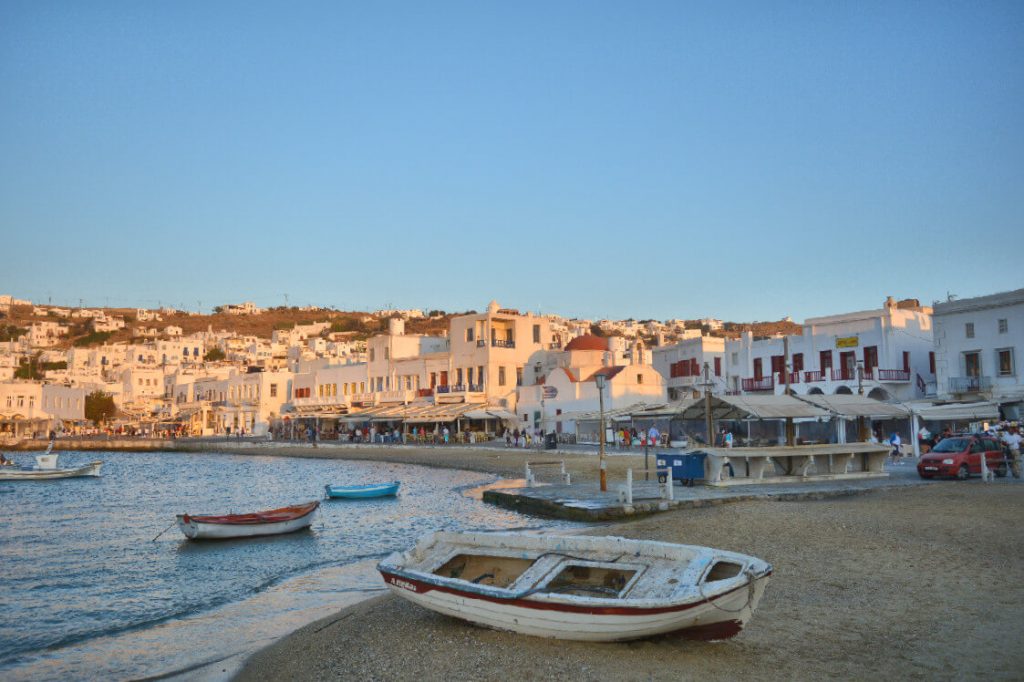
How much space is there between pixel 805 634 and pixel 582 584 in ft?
8.22

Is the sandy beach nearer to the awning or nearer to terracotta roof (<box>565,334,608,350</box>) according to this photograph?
the awning

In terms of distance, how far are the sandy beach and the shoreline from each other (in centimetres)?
2

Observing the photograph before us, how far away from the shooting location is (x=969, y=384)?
3831cm

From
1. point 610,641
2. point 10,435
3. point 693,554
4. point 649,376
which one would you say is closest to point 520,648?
point 610,641

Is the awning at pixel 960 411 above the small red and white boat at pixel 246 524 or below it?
above

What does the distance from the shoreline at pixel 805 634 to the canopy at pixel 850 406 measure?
46.8 feet

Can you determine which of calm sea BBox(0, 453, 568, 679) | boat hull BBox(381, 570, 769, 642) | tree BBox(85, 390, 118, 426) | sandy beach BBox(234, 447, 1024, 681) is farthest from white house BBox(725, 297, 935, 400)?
tree BBox(85, 390, 118, 426)

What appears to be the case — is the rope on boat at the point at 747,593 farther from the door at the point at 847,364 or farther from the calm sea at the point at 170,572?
the door at the point at 847,364

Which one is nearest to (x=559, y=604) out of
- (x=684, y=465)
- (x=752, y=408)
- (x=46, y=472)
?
(x=684, y=465)

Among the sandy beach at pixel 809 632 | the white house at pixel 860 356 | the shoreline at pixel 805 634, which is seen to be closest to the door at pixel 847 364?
the white house at pixel 860 356

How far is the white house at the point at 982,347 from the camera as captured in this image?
37156 mm

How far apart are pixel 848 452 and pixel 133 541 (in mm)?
21694

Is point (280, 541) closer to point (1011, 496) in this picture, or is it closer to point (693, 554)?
point (693, 554)

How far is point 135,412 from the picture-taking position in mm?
107750
